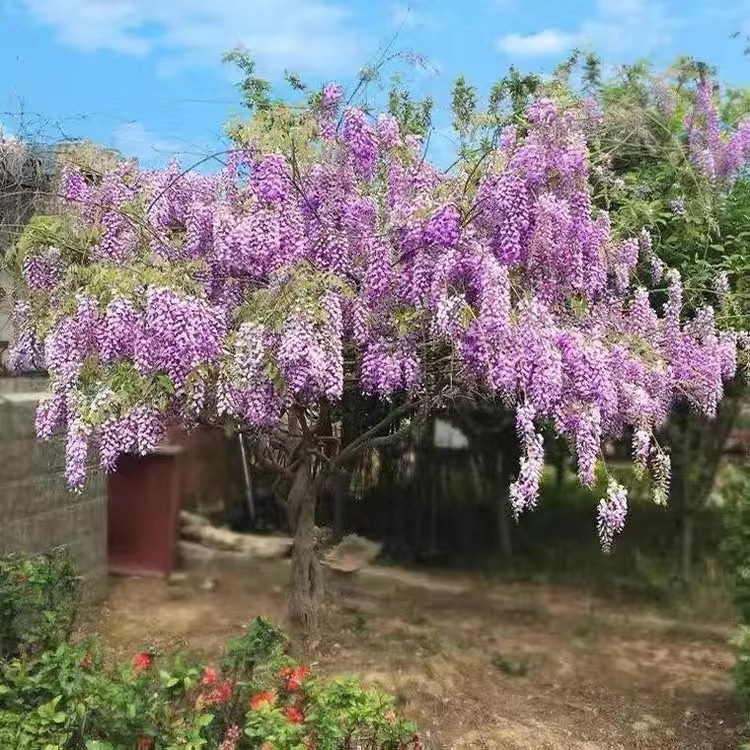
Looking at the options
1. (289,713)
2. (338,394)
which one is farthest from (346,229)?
(289,713)

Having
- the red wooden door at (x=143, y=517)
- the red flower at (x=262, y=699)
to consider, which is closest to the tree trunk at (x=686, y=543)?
the red wooden door at (x=143, y=517)

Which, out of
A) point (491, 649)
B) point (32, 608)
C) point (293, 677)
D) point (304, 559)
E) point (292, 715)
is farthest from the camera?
point (491, 649)

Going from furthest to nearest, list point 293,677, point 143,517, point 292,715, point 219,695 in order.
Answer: point 143,517, point 293,677, point 219,695, point 292,715

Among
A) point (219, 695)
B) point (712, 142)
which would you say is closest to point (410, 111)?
point (712, 142)

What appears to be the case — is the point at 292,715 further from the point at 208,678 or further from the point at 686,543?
the point at 686,543

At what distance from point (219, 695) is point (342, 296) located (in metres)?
1.72

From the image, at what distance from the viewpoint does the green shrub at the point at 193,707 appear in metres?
2.94

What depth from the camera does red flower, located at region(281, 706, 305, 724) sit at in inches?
119

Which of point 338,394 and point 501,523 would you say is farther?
point 501,523

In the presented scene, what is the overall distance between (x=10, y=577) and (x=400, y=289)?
2.34 metres

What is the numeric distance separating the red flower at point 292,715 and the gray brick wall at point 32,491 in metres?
3.22

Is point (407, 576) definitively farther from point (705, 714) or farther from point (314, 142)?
point (314, 142)

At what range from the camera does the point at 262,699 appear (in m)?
3.07

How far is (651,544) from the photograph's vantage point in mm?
7418
